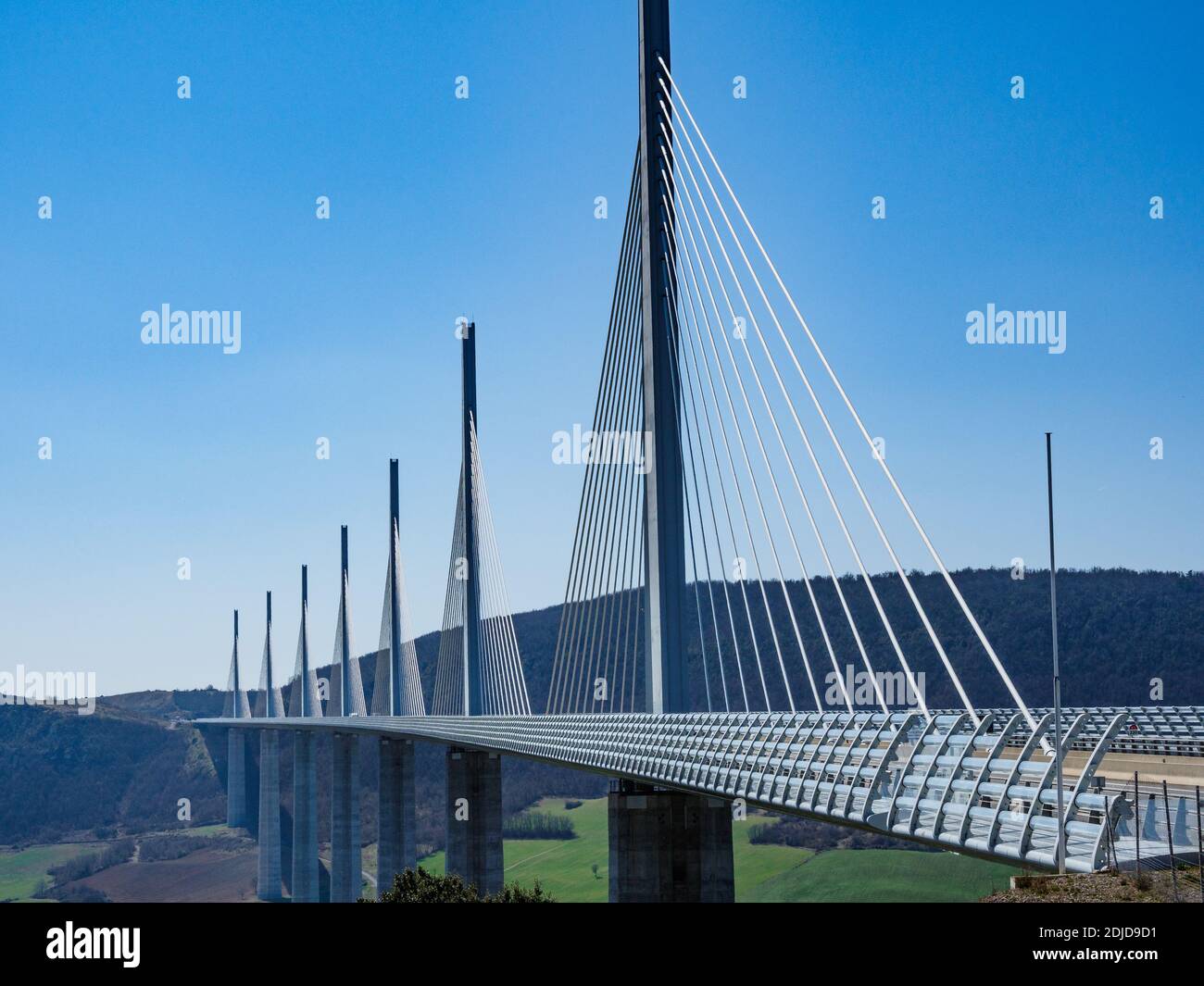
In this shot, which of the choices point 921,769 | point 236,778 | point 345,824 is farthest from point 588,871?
point 921,769

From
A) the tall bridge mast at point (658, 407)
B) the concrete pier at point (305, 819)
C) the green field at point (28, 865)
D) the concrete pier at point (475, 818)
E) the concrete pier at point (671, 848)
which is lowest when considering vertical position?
the green field at point (28, 865)

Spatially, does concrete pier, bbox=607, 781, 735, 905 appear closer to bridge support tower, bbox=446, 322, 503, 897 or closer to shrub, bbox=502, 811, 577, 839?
bridge support tower, bbox=446, 322, 503, 897

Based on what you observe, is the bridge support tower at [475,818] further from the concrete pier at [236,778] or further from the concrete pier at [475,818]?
the concrete pier at [236,778]

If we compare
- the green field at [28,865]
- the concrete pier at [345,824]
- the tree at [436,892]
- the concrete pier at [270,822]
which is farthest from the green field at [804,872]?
the green field at [28,865]

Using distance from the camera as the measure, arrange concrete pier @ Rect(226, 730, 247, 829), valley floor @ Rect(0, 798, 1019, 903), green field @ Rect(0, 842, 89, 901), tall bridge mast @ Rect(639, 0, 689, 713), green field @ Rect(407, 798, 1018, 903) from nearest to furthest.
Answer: tall bridge mast @ Rect(639, 0, 689, 713), green field @ Rect(407, 798, 1018, 903), valley floor @ Rect(0, 798, 1019, 903), green field @ Rect(0, 842, 89, 901), concrete pier @ Rect(226, 730, 247, 829)

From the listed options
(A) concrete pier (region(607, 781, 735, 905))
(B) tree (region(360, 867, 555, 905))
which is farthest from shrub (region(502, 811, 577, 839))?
(A) concrete pier (region(607, 781, 735, 905))

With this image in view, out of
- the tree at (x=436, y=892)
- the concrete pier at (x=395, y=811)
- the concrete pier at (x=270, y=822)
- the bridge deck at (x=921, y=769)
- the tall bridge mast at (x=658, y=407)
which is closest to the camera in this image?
the bridge deck at (x=921, y=769)

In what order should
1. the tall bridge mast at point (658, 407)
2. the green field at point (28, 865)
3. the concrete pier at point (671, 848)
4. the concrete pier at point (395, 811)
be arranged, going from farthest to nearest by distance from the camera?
the green field at point (28, 865) → the concrete pier at point (395, 811) → the concrete pier at point (671, 848) → the tall bridge mast at point (658, 407)
